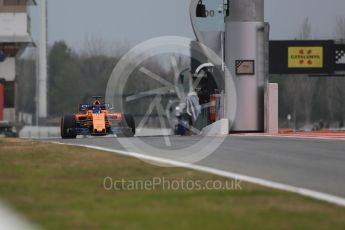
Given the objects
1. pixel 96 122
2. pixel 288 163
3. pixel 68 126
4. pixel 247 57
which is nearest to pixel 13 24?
pixel 247 57

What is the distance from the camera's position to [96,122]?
26.7 meters

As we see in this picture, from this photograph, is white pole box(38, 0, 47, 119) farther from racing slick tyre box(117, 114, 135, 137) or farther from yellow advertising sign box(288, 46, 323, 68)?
racing slick tyre box(117, 114, 135, 137)

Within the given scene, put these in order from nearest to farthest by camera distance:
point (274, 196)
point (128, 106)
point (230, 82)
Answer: point (274, 196) < point (230, 82) < point (128, 106)

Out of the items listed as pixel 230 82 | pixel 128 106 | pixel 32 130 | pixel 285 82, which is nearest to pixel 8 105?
pixel 32 130

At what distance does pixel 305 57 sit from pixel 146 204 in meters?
Answer: 36.0

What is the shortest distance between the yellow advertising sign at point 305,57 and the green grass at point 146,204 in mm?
31760

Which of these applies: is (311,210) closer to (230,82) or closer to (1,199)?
(1,199)

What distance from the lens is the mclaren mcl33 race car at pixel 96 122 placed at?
26.8 m

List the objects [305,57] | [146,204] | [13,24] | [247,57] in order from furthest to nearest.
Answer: [13,24]
[305,57]
[247,57]
[146,204]

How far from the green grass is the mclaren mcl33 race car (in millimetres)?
14842

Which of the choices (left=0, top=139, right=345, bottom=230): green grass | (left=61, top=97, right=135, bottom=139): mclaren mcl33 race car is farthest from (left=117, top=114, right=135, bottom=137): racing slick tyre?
(left=0, top=139, right=345, bottom=230): green grass

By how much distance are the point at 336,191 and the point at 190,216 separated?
2.64 m

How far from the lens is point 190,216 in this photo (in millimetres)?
7305

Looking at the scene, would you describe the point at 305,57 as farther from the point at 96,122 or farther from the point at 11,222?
the point at 11,222
